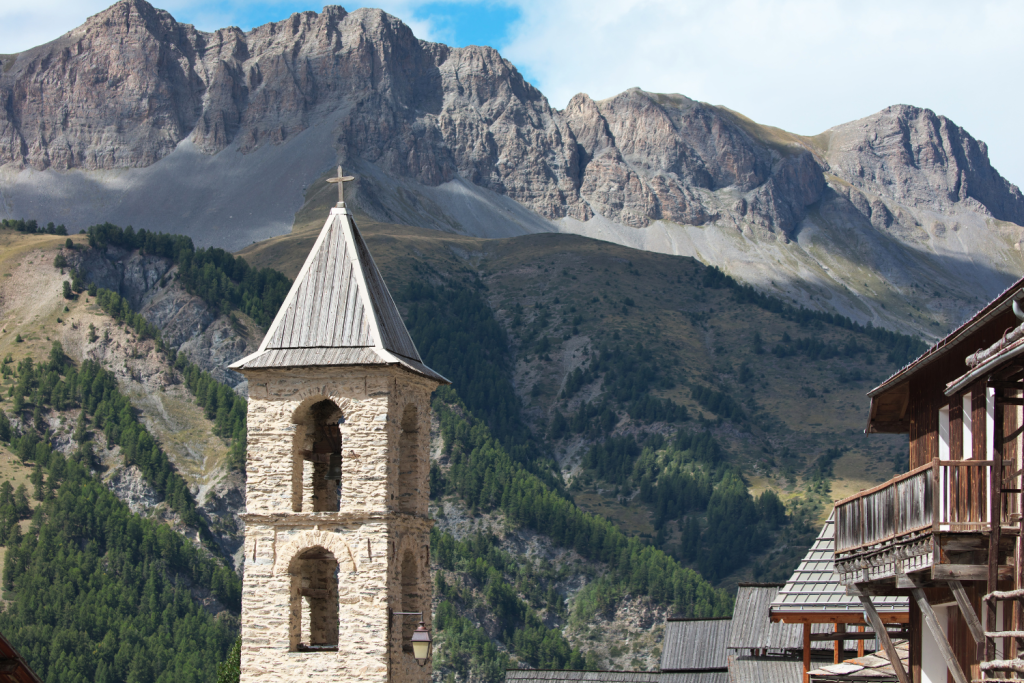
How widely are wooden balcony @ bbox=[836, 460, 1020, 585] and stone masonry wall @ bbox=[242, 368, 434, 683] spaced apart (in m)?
10.8

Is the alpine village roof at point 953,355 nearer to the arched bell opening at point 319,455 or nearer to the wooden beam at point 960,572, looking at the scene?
the wooden beam at point 960,572

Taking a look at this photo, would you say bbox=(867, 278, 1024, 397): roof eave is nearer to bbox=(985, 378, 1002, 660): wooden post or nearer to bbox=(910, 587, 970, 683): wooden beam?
bbox=(985, 378, 1002, 660): wooden post

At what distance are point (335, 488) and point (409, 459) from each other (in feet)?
6.72

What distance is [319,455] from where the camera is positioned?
33.0 m

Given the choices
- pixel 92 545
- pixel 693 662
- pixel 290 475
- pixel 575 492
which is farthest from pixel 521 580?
pixel 290 475

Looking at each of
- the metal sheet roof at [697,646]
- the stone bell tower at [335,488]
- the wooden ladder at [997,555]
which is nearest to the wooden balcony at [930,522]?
the wooden ladder at [997,555]

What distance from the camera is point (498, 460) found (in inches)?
6929

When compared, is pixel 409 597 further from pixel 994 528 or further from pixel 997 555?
pixel 994 528

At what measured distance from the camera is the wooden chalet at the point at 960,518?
64.4 feet

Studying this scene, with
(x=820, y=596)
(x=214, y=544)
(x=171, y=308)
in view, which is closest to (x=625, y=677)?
(x=820, y=596)

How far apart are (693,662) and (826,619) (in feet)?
61.9

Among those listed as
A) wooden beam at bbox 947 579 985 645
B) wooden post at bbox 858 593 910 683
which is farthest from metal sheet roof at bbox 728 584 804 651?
wooden beam at bbox 947 579 985 645

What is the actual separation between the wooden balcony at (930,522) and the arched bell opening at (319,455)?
43.3ft

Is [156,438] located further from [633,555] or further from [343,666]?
[343,666]
